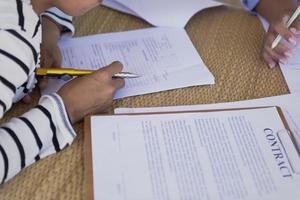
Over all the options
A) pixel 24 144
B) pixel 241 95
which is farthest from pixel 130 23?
pixel 24 144

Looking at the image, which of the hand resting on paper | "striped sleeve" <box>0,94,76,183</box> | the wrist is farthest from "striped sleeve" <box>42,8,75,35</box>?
the hand resting on paper

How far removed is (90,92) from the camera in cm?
65

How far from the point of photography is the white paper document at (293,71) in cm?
73

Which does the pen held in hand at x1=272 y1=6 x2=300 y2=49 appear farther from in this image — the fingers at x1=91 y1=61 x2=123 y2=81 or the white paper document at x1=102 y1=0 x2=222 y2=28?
the fingers at x1=91 y1=61 x2=123 y2=81

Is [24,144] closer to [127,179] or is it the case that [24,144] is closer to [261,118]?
[127,179]

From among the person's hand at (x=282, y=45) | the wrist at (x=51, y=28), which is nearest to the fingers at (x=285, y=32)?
the person's hand at (x=282, y=45)

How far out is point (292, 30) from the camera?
2.55 ft

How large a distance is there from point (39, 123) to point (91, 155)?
0.28 ft

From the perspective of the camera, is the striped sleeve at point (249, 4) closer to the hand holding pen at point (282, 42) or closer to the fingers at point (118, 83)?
the hand holding pen at point (282, 42)

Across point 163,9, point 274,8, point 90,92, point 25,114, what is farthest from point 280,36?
point 25,114

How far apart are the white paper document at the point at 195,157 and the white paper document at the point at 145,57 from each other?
0.33 feet

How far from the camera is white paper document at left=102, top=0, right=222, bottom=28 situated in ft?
2.84

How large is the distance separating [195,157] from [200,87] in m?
0.19

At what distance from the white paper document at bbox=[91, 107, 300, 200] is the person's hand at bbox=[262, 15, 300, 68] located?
176 millimetres
